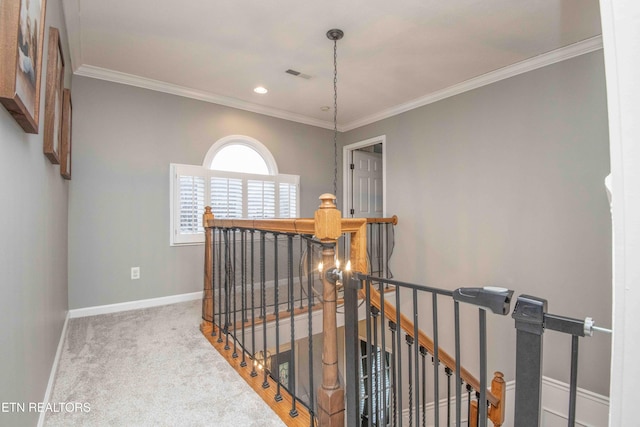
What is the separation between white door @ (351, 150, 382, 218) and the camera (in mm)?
5070

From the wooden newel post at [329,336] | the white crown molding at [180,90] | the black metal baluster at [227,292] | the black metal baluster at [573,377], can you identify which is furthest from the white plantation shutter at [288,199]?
the black metal baluster at [573,377]

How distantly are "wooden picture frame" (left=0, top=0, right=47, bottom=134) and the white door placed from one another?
4.19m

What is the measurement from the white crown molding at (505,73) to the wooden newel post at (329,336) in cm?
289

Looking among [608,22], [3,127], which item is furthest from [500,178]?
[3,127]

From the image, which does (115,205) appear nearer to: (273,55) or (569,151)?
(273,55)

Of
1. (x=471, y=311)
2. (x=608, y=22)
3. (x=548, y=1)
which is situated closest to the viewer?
(x=608, y=22)

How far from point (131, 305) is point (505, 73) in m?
4.54

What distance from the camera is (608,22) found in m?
0.41

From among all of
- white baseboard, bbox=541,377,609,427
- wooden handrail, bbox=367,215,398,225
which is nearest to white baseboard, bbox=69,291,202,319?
wooden handrail, bbox=367,215,398,225

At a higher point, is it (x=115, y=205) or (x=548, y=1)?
(x=548, y=1)

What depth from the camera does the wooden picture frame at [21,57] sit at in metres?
0.85

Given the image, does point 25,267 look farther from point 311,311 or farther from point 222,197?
point 222,197

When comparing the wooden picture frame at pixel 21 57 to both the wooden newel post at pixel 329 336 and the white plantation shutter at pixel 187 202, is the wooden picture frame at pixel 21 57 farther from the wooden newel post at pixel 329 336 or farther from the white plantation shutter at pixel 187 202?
the white plantation shutter at pixel 187 202

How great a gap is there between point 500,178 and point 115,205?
13.1 feet
